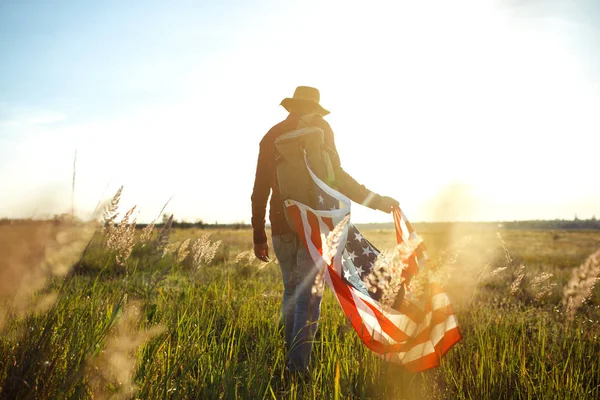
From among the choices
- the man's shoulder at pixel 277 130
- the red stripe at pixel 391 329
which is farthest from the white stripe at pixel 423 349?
the man's shoulder at pixel 277 130

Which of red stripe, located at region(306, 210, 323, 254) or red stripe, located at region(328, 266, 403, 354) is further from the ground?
red stripe, located at region(306, 210, 323, 254)

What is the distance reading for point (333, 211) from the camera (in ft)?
11.0

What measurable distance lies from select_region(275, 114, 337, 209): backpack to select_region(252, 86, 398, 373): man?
9.6 inches

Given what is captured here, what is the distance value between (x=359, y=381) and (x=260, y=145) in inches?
86.5

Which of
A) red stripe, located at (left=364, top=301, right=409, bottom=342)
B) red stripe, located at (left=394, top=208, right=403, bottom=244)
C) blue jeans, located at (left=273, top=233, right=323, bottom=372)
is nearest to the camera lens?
red stripe, located at (left=364, top=301, right=409, bottom=342)

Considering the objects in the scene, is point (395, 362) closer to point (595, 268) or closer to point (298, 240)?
point (298, 240)

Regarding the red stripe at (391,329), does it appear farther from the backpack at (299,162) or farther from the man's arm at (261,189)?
the man's arm at (261,189)

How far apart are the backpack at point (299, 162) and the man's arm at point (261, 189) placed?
0.38 m

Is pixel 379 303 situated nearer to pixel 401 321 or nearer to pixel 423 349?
pixel 401 321

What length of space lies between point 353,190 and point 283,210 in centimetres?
69

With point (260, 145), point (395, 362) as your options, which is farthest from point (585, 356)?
point (260, 145)

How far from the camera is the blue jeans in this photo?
3.13 meters

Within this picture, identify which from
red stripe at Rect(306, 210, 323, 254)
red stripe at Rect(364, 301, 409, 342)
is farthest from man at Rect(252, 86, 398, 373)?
red stripe at Rect(364, 301, 409, 342)

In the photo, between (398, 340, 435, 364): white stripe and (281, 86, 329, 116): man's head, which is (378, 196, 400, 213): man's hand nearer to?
(281, 86, 329, 116): man's head
